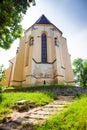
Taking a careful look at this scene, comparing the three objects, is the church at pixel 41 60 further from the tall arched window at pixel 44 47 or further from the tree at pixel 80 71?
the tree at pixel 80 71

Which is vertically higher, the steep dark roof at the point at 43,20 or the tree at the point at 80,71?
the steep dark roof at the point at 43,20

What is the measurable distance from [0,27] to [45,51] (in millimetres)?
16274

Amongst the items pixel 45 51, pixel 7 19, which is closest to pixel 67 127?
pixel 7 19

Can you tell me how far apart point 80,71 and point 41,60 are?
13792 millimetres

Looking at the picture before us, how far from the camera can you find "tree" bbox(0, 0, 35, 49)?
8383 millimetres

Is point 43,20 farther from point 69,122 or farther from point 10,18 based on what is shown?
point 69,122

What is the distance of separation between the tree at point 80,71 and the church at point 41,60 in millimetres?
8803

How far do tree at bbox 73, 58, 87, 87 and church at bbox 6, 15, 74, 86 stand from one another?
8803 mm

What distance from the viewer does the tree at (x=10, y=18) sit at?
8.38 meters

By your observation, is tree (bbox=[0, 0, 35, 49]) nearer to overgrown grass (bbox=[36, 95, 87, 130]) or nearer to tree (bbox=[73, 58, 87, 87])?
overgrown grass (bbox=[36, 95, 87, 130])

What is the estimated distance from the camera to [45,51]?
81.9 ft

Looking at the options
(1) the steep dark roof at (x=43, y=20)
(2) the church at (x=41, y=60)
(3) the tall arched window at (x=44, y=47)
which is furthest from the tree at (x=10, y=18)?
(1) the steep dark roof at (x=43, y=20)

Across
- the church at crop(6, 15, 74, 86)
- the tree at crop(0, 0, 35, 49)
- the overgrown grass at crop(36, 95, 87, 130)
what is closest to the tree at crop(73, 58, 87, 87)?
the church at crop(6, 15, 74, 86)

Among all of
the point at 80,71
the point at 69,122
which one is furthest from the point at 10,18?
the point at 80,71
